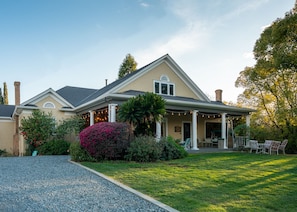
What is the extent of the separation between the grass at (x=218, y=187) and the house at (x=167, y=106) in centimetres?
684

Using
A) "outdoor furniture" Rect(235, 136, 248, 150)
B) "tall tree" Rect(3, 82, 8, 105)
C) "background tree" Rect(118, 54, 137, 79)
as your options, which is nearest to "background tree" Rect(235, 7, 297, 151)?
"outdoor furniture" Rect(235, 136, 248, 150)

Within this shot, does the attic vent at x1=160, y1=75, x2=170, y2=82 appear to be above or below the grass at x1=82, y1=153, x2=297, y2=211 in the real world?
above

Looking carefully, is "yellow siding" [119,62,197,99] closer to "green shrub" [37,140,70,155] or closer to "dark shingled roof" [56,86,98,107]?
"green shrub" [37,140,70,155]

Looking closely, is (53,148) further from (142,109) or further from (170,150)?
(170,150)

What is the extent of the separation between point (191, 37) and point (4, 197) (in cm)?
1344

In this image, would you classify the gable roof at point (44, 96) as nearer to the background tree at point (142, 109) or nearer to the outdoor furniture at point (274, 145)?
the background tree at point (142, 109)

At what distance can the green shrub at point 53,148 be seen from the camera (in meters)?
14.9

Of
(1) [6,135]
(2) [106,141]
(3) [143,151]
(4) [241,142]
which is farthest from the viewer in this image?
(1) [6,135]

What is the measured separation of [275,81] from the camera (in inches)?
761

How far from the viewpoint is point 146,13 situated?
50.2 ft

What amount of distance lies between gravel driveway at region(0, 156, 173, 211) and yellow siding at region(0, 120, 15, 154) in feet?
46.5

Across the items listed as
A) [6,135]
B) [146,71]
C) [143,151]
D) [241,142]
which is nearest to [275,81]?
[241,142]

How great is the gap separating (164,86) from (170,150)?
7.58 meters

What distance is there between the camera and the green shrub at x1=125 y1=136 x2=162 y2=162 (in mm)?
10297
